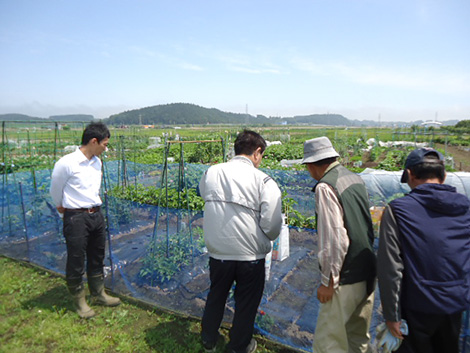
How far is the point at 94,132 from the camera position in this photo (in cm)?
295

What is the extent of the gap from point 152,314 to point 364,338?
2005 mm

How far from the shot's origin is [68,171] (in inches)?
112

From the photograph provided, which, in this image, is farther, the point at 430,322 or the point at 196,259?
the point at 196,259

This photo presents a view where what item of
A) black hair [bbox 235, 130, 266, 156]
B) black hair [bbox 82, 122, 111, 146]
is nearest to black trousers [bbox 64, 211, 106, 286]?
black hair [bbox 82, 122, 111, 146]

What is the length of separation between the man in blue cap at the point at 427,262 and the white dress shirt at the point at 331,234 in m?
0.23

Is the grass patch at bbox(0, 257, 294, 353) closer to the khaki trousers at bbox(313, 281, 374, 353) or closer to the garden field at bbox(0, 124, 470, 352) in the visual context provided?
the garden field at bbox(0, 124, 470, 352)

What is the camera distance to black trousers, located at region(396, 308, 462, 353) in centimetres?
155

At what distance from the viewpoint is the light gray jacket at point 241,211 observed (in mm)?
2160

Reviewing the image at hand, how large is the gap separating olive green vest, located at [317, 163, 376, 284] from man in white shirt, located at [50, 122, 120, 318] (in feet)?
7.45

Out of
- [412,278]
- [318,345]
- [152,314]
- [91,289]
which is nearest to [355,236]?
[412,278]

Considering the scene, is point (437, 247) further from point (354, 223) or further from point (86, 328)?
point (86, 328)

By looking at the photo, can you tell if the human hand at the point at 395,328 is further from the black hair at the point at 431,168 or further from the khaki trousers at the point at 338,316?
the black hair at the point at 431,168

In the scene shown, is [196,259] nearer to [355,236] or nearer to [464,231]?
[355,236]

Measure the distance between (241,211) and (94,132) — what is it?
5.81 feet
